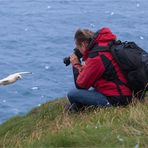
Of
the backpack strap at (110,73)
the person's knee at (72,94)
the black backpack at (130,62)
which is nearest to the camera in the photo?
the black backpack at (130,62)

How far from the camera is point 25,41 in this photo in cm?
3647

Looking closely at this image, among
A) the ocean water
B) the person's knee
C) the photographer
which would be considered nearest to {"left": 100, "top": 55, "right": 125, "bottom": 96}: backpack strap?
the photographer

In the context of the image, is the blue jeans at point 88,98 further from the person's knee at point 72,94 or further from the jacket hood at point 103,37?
the jacket hood at point 103,37

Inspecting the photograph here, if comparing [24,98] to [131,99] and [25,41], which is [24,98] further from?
[131,99]

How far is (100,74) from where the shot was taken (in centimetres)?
835

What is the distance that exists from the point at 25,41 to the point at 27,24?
4798 mm

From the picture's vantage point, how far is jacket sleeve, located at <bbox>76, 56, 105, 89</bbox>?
325 inches

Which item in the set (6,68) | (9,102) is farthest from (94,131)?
(6,68)

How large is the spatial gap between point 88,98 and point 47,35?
29199 mm

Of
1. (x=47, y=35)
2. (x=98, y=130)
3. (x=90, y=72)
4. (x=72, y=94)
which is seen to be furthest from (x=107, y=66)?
(x=47, y=35)

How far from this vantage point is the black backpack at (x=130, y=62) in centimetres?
808

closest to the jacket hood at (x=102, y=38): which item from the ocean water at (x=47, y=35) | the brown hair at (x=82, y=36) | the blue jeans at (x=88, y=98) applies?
the brown hair at (x=82, y=36)

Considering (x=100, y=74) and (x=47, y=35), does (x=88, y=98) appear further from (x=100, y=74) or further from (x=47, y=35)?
(x=47, y=35)

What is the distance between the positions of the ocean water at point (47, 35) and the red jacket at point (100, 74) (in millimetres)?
12757
